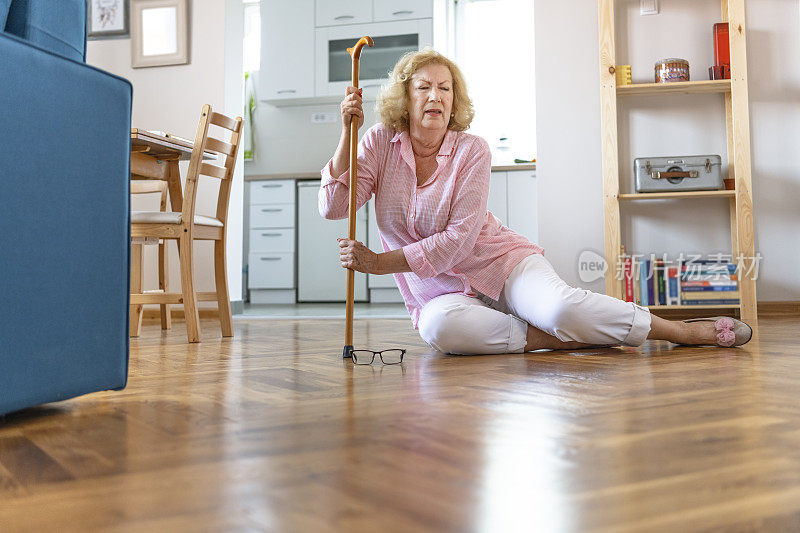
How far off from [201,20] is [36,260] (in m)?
3.39

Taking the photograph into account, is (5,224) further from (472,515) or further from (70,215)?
(472,515)

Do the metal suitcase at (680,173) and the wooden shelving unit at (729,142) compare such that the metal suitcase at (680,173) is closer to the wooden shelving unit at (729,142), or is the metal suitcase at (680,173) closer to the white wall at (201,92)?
the wooden shelving unit at (729,142)

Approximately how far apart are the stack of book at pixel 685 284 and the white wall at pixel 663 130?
22 centimetres

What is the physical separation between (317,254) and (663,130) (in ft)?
8.49

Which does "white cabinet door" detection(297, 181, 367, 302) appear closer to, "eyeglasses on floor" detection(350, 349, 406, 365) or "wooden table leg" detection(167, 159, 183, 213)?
"wooden table leg" detection(167, 159, 183, 213)

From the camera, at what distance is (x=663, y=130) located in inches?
144

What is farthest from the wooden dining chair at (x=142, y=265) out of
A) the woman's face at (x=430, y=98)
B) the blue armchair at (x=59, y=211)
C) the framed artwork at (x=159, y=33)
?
the blue armchair at (x=59, y=211)

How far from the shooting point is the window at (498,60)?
221 inches

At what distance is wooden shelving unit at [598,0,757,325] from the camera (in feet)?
10.9

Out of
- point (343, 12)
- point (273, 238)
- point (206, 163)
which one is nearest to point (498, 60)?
point (343, 12)

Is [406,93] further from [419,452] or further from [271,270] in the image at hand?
[271,270]

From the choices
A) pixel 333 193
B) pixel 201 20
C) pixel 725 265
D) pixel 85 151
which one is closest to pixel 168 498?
pixel 85 151

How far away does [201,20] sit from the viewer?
13.2ft

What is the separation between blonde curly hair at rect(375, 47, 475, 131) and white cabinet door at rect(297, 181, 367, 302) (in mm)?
3274
